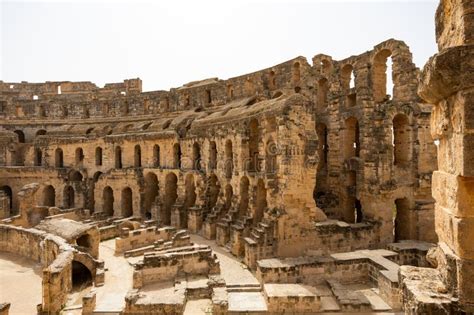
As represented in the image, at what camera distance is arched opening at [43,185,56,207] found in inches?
1170

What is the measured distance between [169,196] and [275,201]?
1275 cm

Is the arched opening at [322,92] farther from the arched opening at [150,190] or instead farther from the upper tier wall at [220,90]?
the arched opening at [150,190]

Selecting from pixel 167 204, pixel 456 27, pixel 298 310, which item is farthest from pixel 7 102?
pixel 456 27

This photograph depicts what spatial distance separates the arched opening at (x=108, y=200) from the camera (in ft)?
92.0

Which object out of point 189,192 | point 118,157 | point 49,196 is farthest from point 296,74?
point 49,196

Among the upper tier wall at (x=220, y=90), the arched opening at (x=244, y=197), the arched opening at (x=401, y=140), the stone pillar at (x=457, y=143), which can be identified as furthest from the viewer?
the arched opening at (x=244, y=197)

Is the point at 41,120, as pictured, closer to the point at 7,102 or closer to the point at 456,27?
the point at 7,102

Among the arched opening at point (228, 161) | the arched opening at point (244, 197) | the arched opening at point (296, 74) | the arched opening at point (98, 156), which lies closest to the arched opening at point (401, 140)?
the arched opening at point (296, 74)

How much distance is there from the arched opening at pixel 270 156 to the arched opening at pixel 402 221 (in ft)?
25.1

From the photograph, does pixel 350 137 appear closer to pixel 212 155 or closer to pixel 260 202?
pixel 260 202

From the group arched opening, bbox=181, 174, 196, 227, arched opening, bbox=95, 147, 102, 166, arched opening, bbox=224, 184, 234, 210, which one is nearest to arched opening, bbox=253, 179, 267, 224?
arched opening, bbox=224, 184, 234, 210

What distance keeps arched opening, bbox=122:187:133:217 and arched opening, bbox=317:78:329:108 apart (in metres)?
16.8

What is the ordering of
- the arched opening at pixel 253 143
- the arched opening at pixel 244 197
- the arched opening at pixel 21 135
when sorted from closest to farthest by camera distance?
the arched opening at pixel 244 197
the arched opening at pixel 253 143
the arched opening at pixel 21 135

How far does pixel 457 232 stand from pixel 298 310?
9.42m
